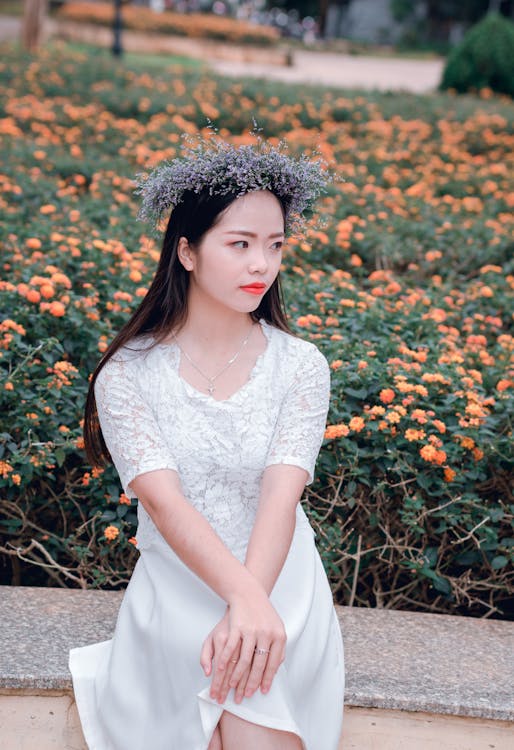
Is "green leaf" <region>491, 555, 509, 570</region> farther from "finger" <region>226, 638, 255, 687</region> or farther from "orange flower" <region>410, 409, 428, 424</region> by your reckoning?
"finger" <region>226, 638, 255, 687</region>

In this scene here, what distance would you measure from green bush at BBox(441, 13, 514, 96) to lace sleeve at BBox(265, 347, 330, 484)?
39.6 ft

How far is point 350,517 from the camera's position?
2.68 meters

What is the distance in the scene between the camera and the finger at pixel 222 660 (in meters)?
1.72

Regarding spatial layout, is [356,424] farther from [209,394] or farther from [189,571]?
[189,571]

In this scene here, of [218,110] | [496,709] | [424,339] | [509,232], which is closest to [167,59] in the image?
[218,110]

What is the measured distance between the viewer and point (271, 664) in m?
1.75

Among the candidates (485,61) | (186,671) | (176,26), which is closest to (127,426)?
(186,671)

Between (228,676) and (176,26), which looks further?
(176,26)

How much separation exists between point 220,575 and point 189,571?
16 centimetres

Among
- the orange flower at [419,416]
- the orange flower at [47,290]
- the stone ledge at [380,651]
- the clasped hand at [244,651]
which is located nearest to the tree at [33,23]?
the orange flower at [47,290]

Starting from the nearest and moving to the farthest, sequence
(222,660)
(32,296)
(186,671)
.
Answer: (222,660)
(186,671)
(32,296)

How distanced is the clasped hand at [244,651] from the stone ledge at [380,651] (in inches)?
18.6

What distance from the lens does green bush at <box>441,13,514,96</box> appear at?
42.6ft

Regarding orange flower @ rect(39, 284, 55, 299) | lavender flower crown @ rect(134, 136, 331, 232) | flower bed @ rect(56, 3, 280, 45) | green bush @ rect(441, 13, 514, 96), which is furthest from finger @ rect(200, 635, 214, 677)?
flower bed @ rect(56, 3, 280, 45)
